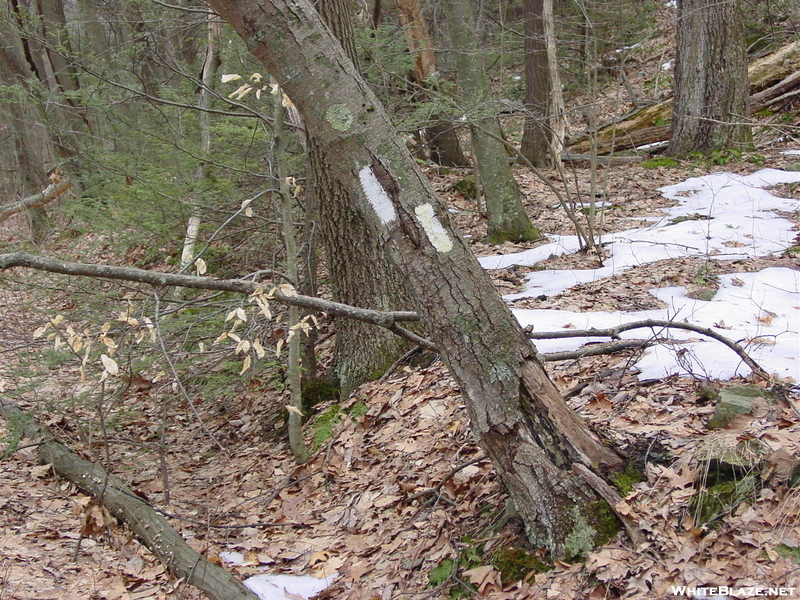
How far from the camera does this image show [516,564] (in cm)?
288

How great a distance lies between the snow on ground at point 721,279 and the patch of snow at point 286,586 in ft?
7.62

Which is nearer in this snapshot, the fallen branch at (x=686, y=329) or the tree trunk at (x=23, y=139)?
the fallen branch at (x=686, y=329)

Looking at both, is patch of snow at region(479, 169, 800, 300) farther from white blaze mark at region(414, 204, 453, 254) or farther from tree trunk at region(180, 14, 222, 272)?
white blaze mark at region(414, 204, 453, 254)

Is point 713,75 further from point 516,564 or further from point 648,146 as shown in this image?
point 516,564

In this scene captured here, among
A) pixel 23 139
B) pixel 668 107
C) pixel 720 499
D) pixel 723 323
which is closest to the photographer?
pixel 720 499

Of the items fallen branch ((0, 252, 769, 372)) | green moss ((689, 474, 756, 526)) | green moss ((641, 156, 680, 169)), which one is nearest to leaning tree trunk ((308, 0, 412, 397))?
fallen branch ((0, 252, 769, 372))

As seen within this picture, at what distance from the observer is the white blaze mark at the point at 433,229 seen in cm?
262

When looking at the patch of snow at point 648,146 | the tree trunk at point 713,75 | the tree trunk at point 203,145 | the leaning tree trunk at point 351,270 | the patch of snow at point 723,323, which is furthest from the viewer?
the patch of snow at point 648,146

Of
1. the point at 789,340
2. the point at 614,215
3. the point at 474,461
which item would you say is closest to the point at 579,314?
the point at 789,340

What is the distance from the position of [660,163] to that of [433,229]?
9.73 meters

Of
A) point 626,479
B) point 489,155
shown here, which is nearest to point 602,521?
point 626,479

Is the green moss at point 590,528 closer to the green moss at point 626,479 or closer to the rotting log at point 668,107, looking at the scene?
the green moss at point 626,479

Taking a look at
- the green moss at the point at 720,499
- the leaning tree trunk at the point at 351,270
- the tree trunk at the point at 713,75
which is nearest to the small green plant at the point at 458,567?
the green moss at the point at 720,499

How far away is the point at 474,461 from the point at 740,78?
970 centimetres
